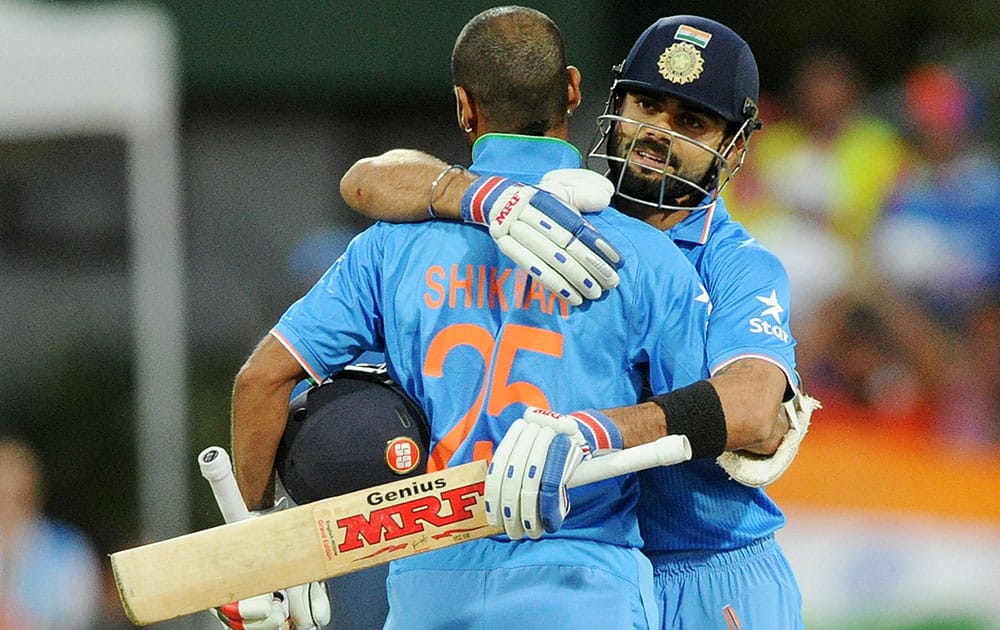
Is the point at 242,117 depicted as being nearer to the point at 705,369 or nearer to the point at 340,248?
the point at 340,248

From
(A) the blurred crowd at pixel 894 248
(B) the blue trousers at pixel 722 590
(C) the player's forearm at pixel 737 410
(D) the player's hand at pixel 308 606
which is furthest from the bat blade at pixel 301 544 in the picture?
(A) the blurred crowd at pixel 894 248

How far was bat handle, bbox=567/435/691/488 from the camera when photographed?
Answer: 2.70 metres

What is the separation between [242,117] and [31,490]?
4620 mm

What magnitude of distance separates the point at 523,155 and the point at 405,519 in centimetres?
75

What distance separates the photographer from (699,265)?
336 cm

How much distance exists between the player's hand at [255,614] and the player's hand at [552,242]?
34.5 inches

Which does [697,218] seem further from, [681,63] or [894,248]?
[894,248]

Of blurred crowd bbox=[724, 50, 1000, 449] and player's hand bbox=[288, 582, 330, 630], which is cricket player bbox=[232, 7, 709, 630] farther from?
blurred crowd bbox=[724, 50, 1000, 449]

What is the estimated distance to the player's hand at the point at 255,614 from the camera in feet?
10.2

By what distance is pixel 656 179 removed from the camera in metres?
3.42

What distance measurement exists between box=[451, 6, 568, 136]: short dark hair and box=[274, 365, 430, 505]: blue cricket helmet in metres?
0.57

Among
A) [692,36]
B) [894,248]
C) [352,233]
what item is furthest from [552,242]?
[352,233]

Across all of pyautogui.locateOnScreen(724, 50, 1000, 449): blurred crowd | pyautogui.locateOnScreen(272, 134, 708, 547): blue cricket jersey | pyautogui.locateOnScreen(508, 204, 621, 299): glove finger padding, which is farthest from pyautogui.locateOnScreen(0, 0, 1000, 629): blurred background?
pyautogui.locateOnScreen(508, 204, 621, 299): glove finger padding

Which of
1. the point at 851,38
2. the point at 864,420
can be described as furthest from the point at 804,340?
the point at 851,38
